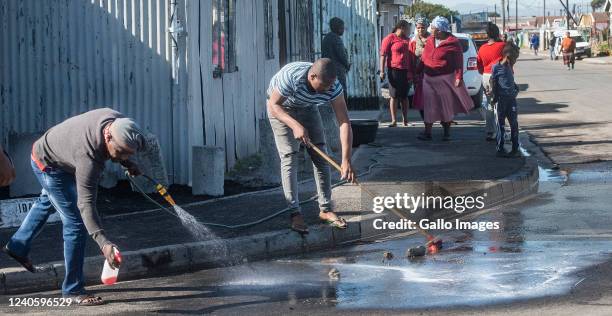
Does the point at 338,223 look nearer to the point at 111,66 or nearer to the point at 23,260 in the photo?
the point at 23,260

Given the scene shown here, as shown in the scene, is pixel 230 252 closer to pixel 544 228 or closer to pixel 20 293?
pixel 20 293

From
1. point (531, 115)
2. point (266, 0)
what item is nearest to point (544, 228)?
point (266, 0)

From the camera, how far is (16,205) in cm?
998

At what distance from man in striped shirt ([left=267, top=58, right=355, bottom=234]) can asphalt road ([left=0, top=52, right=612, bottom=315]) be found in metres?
0.69

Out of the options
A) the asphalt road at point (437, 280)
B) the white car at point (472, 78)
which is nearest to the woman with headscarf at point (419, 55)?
the white car at point (472, 78)

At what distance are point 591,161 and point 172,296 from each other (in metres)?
8.71

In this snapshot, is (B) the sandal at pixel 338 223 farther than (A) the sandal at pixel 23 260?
Yes

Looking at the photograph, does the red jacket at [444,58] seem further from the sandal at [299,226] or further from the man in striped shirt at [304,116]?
the sandal at [299,226]

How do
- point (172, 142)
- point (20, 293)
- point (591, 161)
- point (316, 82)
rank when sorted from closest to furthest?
point (20, 293), point (316, 82), point (172, 142), point (591, 161)

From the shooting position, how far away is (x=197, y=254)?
8852 millimetres

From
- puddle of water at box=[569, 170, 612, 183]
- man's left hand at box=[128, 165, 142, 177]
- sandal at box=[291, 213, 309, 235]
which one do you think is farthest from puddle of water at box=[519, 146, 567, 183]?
man's left hand at box=[128, 165, 142, 177]

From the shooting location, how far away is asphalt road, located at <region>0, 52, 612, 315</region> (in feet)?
22.9

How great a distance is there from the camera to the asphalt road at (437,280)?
275 inches

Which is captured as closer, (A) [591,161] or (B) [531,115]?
(A) [591,161]
